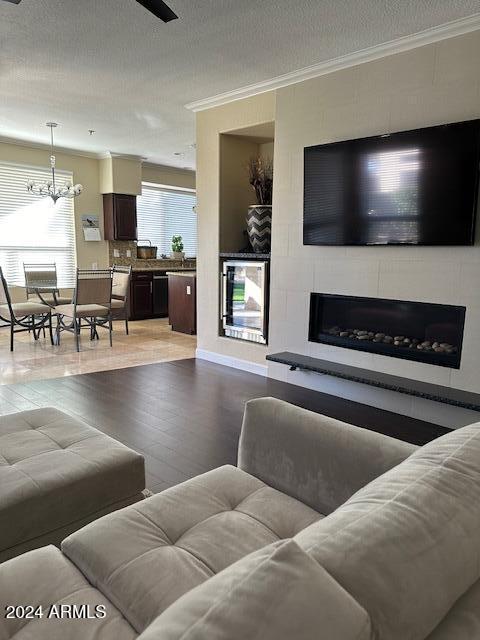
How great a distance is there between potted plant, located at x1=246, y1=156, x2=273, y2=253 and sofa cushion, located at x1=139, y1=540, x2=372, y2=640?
4136mm

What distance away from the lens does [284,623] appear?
Answer: 538 mm

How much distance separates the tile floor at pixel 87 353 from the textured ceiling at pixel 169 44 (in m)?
2.71

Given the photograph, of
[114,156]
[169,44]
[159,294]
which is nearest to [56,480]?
[169,44]

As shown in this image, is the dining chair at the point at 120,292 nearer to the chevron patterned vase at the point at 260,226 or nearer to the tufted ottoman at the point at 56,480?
the chevron patterned vase at the point at 260,226

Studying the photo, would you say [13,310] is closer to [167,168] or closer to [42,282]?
[42,282]

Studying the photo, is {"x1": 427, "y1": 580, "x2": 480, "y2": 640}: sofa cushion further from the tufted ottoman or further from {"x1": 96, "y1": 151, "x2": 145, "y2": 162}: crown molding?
{"x1": 96, "y1": 151, "x2": 145, "y2": 162}: crown molding

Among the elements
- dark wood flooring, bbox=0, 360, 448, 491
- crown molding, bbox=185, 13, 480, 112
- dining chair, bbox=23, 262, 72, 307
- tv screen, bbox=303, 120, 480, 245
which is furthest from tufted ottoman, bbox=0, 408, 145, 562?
dining chair, bbox=23, 262, 72, 307

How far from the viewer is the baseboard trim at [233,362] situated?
182 inches

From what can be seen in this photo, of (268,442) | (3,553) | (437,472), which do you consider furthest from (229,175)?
(437,472)

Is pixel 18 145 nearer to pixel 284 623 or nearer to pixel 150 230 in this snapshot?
pixel 150 230

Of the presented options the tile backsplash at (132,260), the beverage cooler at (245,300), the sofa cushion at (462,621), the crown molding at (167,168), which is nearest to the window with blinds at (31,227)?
the tile backsplash at (132,260)

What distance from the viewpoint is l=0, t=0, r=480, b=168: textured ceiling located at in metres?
2.85

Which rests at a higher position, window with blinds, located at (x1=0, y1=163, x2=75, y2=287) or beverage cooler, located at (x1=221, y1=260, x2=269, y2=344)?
window with blinds, located at (x1=0, y1=163, x2=75, y2=287)

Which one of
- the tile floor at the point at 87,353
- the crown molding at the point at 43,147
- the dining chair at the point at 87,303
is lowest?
the tile floor at the point at 87,353
